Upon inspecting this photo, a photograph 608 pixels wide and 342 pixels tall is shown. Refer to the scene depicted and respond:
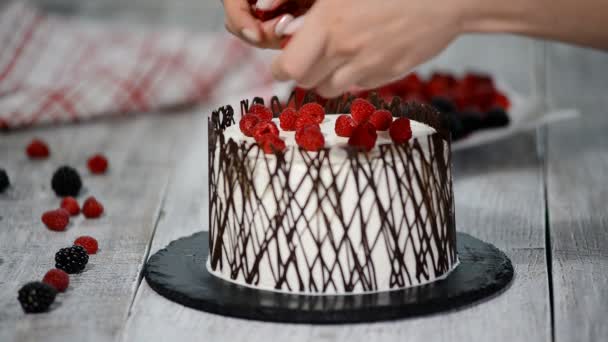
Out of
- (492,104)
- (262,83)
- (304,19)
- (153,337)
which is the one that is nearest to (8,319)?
(153,337)

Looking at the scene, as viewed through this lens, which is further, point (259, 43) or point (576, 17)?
point (259, 43)

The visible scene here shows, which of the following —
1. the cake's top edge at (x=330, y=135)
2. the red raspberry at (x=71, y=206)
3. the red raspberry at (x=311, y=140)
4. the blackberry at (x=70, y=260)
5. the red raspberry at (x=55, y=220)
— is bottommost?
the red raspberry at (x=71, y=206)

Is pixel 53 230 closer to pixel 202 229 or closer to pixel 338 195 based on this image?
pixel 202 229

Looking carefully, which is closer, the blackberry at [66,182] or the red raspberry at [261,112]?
the red raspberry at [261,112]

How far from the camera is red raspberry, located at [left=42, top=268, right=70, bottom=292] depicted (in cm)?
165

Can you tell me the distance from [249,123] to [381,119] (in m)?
0.21

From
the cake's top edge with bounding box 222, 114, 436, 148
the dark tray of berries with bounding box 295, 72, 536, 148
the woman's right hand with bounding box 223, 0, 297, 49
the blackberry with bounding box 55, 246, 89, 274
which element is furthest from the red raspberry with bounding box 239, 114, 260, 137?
the dark tray of berries with bounding box 295, 72, 536, 148

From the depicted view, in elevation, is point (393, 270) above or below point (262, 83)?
above

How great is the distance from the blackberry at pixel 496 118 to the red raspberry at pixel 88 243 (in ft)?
3.42

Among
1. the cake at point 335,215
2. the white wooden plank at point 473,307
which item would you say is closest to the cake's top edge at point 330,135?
the cake at point 335,215

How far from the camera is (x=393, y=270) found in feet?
5.15

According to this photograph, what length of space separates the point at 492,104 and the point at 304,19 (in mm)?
1146

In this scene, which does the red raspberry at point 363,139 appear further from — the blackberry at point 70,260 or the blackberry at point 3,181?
the blackberry at point 3,181

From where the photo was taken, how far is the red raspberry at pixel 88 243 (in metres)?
1.87
